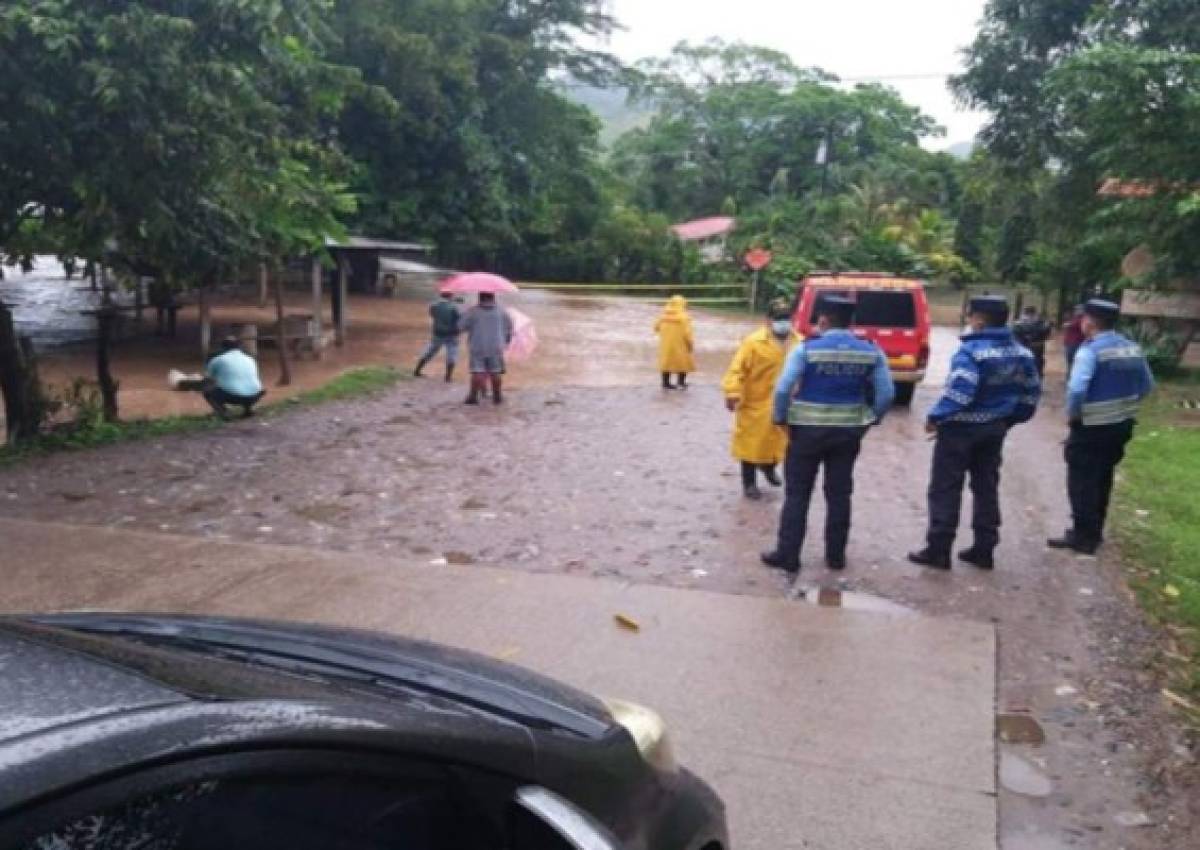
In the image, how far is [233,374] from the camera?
42.6ft

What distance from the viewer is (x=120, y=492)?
8.73 m

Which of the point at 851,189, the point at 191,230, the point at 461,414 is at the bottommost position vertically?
the point at 461,414

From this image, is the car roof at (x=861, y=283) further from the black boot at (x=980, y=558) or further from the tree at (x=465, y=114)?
the tree at (x=465, y=114)

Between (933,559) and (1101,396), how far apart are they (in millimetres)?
1525

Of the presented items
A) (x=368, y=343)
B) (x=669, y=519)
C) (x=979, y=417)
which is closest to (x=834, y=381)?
(x=979, y=417)

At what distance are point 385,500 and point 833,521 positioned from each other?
3.70m

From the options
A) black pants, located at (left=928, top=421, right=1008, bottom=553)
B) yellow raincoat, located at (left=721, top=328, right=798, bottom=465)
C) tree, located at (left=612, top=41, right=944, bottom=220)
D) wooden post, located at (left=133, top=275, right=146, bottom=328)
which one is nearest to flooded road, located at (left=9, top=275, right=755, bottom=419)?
wooden post, located at (left=133, top=275, right=146, bottom=328)

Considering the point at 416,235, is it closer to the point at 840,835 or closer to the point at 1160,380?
the point at 1160,380

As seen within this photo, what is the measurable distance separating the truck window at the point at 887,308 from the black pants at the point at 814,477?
29.2 feet

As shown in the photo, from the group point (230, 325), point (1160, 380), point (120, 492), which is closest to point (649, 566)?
point (120, 492)

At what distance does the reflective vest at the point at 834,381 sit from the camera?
21.7ft

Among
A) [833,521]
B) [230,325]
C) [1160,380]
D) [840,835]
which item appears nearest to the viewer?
[840,835]

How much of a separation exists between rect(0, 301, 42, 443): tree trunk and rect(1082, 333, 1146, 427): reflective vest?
9292 mm

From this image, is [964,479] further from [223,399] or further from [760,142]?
[760,142]
